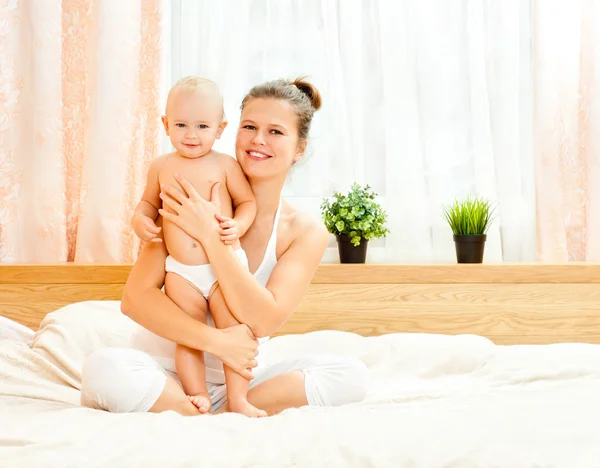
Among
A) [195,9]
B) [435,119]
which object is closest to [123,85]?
[195,9]

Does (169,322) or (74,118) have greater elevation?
(74,118)

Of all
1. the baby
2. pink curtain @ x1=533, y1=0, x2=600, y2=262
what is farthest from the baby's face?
pink curtain @ x1=533, y1=0, x2=600, y2=262

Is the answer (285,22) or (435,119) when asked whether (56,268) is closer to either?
(285,22)

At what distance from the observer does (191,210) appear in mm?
1505

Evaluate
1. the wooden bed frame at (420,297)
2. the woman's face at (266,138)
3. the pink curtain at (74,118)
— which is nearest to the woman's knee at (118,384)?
the woman's face at (266,138)

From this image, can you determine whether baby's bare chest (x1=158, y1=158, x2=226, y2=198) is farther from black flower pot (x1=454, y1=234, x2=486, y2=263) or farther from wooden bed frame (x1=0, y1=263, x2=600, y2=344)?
black flower pot (x1=454, y1=234, x2=486, y2=263)

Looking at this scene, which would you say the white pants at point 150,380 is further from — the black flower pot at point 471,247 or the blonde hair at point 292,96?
the black flower pot at point 471,247

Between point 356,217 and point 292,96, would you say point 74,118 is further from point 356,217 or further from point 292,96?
point 292,96

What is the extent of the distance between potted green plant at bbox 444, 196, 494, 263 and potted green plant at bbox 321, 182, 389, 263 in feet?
0.90

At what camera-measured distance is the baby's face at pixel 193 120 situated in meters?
1.52

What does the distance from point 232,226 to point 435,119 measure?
1570 mm

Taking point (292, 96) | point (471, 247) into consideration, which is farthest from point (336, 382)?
point (471, 247)

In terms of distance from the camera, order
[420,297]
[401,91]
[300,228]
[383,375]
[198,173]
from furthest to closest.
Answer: [401,91], [420,297], [383,375], [300,228], [198,173]

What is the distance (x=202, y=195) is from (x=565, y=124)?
5.48ft
